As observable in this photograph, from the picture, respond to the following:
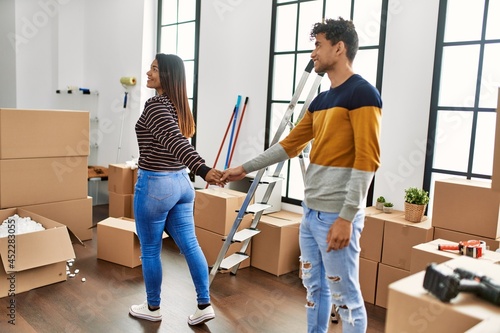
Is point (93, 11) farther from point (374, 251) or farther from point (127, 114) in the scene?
point (374, 251)

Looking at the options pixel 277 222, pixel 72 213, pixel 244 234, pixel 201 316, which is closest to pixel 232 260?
pixel 244 234

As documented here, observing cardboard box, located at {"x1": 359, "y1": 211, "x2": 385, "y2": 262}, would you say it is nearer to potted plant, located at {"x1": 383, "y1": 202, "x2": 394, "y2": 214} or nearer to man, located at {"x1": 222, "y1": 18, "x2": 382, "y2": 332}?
potted plant, located at {"x1": 383, "y1": 202, "x2": 394, "y2": 214}

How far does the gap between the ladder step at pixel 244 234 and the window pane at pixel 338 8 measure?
172cm

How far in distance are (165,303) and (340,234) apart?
1.53 metres

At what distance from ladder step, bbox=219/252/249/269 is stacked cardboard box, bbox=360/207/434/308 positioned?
0.79 meters

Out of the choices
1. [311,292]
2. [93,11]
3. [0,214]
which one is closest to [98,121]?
[93,11]

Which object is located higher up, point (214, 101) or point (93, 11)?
point (93, 11)

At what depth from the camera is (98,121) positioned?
19.2ft

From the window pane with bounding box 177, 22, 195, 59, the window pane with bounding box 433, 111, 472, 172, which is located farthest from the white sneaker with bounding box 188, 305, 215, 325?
the window pane with bounding box 177, 22, 195, 59

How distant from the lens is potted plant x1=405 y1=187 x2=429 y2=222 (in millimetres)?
2707

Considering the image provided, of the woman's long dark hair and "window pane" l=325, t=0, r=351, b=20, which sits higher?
"window pane" l=325, t=0, r=351, b=20

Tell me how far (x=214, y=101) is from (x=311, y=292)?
2947 millimetres

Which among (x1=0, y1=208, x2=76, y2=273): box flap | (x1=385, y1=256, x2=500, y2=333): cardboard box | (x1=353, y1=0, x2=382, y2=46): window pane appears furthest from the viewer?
(x1=353, y1=0, x2=382, y2=46): window pane

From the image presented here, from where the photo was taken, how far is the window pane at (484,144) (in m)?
2.75
